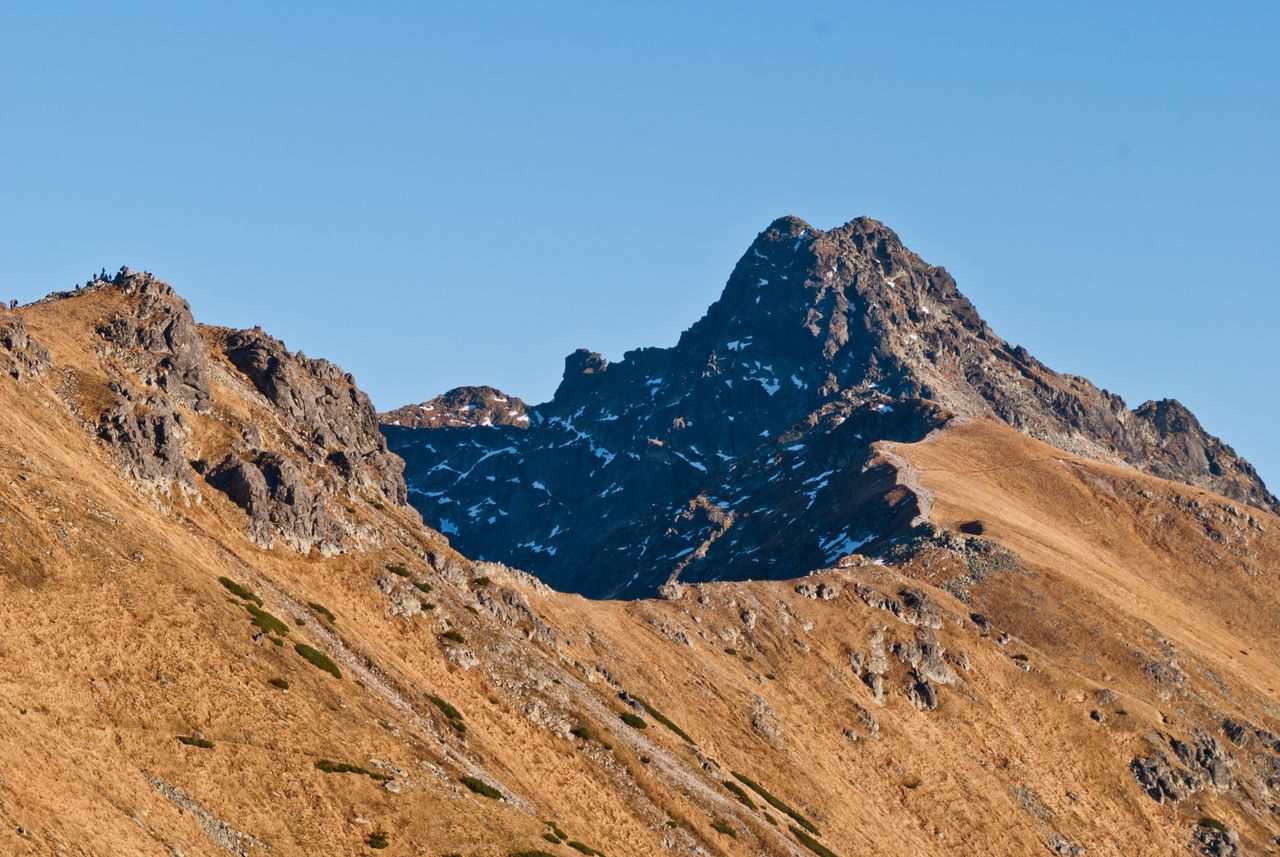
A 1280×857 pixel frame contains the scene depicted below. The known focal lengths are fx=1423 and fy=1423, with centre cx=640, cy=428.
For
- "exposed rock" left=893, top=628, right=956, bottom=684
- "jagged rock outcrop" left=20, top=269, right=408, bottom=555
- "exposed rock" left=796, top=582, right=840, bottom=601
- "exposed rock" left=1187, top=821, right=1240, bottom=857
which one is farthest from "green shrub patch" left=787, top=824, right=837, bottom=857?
"exposed rock" left=1187, top=821, right=1240, bottom=857

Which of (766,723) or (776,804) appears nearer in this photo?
(776,804)

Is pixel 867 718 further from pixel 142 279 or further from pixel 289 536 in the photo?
pixel 142 279

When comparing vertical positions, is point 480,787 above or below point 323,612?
below

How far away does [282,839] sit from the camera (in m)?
60.8

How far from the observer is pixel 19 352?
314 ft

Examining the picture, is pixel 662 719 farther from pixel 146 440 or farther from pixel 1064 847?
pixel 1064 847

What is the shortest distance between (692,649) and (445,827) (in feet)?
217

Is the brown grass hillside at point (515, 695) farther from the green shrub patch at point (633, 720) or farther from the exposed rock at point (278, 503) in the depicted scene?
the exposed rock at point (278, 503)

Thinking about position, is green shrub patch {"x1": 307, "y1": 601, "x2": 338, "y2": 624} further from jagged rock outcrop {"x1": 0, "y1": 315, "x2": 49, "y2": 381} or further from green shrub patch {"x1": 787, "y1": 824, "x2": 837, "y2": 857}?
green shrub patch {"x1": 787, "y1": 824, "x2": 837, "y2": 857}

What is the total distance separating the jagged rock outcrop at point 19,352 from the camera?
93688 mm

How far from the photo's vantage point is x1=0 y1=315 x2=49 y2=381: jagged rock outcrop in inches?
3688

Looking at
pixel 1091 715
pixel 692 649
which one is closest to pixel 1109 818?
pixel 1091 715

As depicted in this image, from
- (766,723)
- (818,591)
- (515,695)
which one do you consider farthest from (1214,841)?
(515,695)

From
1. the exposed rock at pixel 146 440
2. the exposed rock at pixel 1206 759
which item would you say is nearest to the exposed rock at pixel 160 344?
the exposed rock at pixel 146 440
